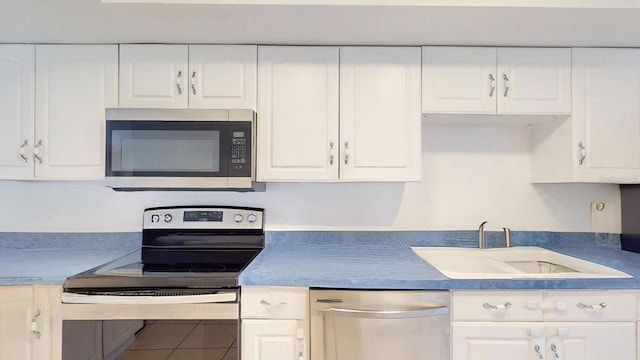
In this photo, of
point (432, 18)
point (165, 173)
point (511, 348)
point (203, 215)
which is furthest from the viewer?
point (203, 215)

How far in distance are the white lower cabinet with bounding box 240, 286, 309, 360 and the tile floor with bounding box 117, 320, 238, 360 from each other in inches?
2.4

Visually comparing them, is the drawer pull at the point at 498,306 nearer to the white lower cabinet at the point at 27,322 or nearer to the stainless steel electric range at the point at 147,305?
the stainless steel electric range at the point at 147,305

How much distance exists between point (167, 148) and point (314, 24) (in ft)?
2.81

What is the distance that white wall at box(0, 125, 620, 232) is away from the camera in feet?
6.68

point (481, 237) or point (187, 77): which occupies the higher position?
point (187, 77)

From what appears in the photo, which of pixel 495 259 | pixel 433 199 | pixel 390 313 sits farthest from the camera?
pixel 433 199

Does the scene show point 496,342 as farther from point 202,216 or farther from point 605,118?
point 202,216

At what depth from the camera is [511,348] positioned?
141cm

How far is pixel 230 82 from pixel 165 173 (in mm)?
522

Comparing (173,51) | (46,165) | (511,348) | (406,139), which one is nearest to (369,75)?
(406,139)

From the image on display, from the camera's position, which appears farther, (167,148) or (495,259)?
(495,259)

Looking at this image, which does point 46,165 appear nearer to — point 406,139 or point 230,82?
point 230,82

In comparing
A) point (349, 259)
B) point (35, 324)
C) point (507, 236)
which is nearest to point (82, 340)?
point (35, 324)

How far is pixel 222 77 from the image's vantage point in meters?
1.77
